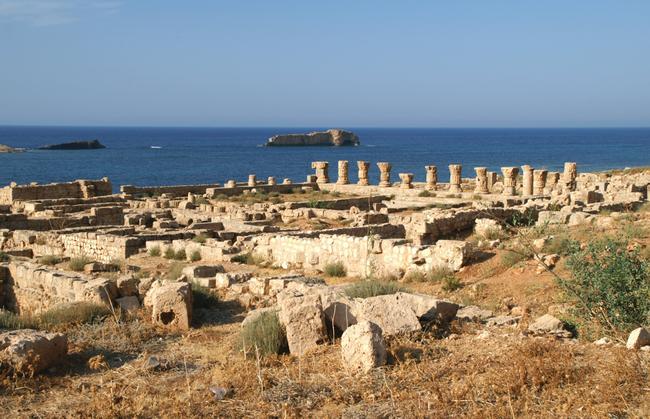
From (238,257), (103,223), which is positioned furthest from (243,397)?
(103,223)

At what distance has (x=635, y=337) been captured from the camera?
6582mm

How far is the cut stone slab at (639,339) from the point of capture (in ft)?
21.4

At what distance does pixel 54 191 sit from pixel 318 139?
381 ft

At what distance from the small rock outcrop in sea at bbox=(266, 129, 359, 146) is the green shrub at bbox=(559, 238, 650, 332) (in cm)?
13377

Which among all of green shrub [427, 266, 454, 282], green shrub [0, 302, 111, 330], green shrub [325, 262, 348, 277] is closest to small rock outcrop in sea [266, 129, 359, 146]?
green shrub [325, 262, 348, 277]

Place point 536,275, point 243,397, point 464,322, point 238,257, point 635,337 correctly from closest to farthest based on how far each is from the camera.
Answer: point 243,397
point 635,337
point 464,322
point 536,275
point 238,257

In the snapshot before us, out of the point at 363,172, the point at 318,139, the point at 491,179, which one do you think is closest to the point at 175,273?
the point at 363,172

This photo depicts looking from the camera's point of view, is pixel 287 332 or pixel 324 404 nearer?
A: pixel 324 404

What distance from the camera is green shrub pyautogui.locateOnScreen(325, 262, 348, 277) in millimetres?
13945

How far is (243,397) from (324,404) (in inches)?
26.7

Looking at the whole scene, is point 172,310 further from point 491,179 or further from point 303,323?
point 491,179

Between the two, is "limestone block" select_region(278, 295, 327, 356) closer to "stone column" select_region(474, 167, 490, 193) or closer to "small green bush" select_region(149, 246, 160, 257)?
"small green bush" select_region(149, 246, 160, 257)

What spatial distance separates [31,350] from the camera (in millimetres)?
6832

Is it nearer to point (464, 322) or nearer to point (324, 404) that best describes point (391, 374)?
point (324, 404)
